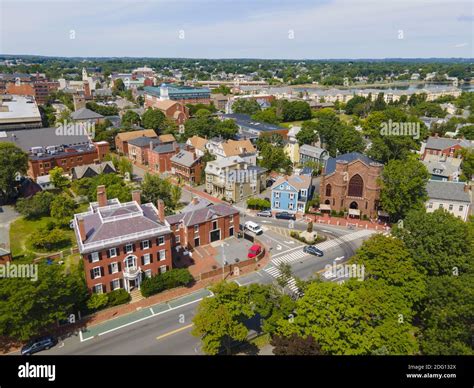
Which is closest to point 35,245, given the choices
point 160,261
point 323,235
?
point 160,261

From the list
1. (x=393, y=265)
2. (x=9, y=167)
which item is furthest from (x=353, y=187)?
(x=9, y=167)

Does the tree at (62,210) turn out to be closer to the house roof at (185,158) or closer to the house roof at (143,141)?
the house roof at (185,158)

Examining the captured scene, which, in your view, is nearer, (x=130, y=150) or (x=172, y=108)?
(x=130, y=150)

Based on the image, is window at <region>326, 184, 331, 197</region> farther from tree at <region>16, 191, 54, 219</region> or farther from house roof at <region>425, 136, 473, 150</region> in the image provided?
tree at <region>16, 191, 54, 219</region>

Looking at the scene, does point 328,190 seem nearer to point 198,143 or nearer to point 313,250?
point 313,250

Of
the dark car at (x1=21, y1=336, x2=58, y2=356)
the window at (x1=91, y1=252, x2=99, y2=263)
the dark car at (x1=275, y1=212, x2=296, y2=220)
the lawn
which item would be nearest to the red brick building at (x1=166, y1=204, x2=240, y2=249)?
the dark car at (x1=275, y1=212, x2=296, y2=220)

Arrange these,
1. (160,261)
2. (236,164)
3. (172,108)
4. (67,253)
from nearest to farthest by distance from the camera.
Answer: (160,261), (67,253), (236,164), (172,108)
